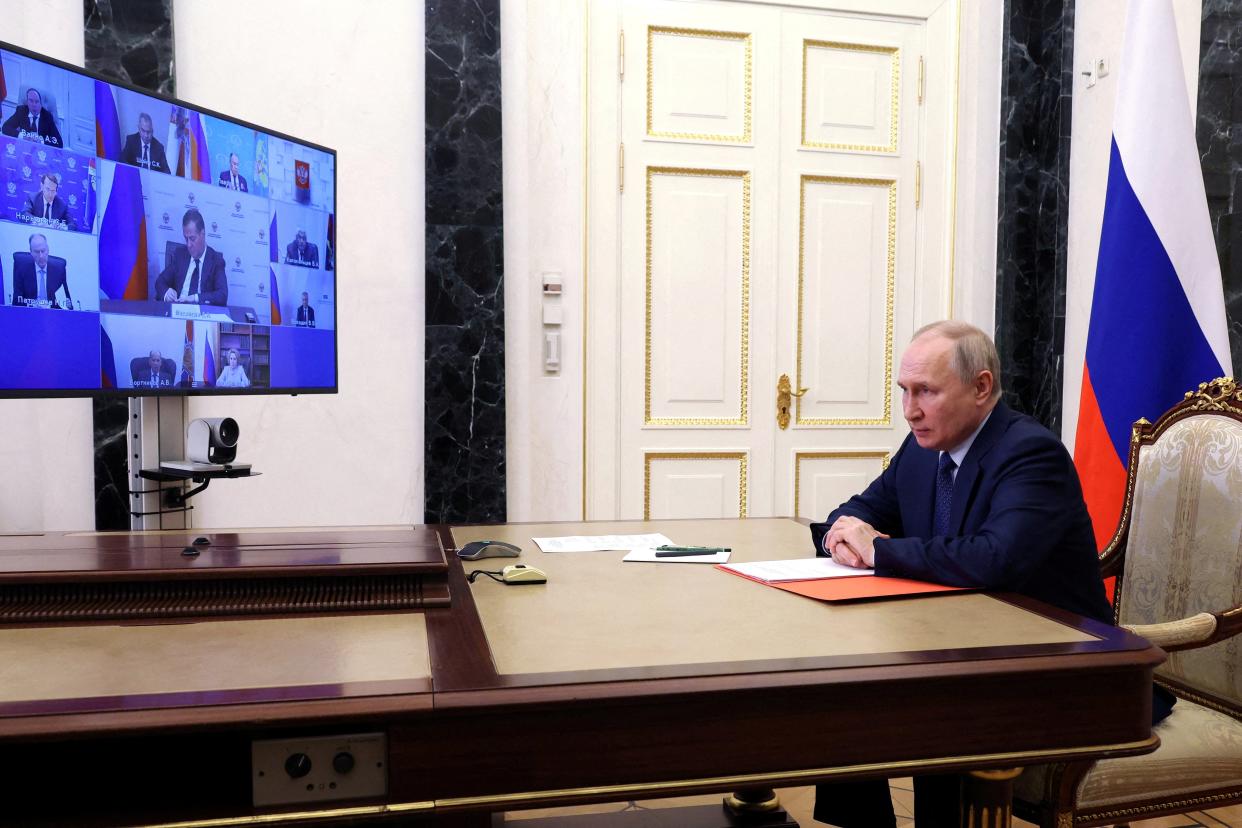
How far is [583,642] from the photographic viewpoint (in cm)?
126

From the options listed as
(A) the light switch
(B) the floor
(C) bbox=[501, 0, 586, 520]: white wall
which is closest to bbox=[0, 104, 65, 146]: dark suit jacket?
(B) the floor

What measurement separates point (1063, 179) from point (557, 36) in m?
2.38

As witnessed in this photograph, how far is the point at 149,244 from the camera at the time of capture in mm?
1896

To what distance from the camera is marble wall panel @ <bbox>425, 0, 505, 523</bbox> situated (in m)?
3.86

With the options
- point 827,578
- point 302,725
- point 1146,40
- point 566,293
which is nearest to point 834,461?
point 566,293

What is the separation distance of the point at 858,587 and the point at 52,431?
3.23 metres

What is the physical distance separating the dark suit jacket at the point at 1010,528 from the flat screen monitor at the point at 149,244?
1354 mm

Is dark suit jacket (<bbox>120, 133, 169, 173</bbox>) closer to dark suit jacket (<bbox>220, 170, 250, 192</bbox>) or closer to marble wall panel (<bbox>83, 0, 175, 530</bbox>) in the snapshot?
dark suit jacket (<bbox>220, 170, 250, 192</bbox>)

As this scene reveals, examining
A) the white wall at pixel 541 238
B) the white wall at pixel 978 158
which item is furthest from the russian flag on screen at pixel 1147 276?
Answer: the white wall at pixel 541 238

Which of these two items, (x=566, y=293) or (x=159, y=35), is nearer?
(x=159, y=35)

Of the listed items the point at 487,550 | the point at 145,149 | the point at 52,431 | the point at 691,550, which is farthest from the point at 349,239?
the point at 691,550

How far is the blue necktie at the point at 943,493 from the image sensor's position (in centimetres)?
199

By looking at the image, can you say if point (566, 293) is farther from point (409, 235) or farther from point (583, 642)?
point (583, 642)

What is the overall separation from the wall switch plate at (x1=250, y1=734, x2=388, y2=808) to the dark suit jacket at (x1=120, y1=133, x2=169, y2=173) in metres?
1.31
